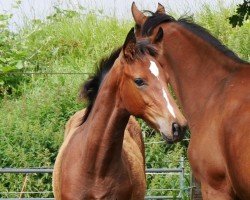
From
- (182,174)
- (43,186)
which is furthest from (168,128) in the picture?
(43,186)

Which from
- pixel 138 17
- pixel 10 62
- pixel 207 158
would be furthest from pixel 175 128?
pixel 10 62

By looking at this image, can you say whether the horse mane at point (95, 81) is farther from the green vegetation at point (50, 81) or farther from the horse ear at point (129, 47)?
the green vegetation at point (50, 81)

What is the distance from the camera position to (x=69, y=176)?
20.1ft

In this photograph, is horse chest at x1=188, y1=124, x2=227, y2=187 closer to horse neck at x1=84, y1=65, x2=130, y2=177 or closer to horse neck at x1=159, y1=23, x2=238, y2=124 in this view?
horse neck at x1=159, y1=23, x2=238, y2=124

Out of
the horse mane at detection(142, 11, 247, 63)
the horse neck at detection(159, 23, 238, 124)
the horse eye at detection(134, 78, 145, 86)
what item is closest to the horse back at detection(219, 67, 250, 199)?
the horse neck at detection(159, 23, 238, 124)

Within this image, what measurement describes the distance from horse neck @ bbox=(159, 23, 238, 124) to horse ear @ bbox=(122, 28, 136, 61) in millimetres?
433

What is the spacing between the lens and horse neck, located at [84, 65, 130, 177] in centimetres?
603

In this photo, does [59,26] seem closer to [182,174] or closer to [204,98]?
[182,174]

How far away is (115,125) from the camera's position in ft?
19.8

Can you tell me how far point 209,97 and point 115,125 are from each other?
75 centimetres

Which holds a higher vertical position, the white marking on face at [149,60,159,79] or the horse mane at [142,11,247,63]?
the horse mane at [142,11,247,63]

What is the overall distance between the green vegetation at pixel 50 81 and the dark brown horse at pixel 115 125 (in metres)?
3.05

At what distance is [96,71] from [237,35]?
7.63 metres

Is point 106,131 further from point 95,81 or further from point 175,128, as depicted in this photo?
point 175,128
